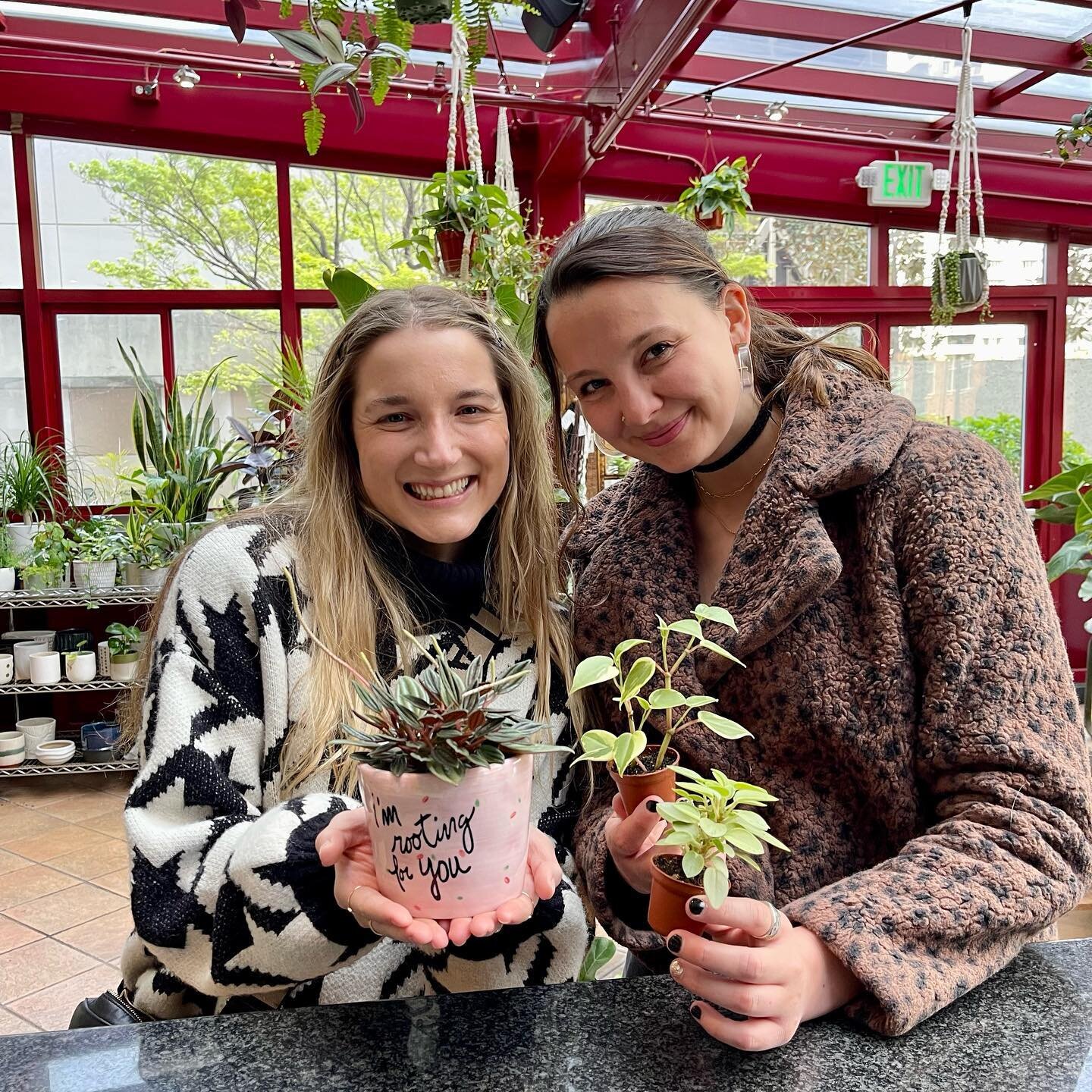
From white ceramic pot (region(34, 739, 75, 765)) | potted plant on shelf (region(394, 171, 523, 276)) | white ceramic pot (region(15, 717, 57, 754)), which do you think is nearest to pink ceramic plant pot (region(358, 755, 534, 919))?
potted plant on shelf (region(394, 171, 523, 276))

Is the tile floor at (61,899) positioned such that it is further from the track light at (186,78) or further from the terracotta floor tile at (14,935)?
the track light at (186,78)

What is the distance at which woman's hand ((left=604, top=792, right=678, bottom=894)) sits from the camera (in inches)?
36.6

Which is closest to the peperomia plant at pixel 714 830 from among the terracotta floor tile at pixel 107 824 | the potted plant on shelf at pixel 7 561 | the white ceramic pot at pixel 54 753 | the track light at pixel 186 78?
the terracotta floor tile at pixel 107 824

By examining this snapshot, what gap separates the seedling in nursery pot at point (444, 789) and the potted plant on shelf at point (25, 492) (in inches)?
187

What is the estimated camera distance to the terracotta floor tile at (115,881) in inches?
137

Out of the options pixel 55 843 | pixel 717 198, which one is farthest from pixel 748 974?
pixel 55 843

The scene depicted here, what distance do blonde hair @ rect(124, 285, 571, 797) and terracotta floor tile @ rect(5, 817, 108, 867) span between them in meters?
2.91

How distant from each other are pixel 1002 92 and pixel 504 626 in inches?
192

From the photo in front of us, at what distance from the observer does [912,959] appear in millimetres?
799

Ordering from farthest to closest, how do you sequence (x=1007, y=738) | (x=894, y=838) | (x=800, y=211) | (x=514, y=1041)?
(x=800, y=211) → (x=894, y=838) → (x=1007, y=738) → (x=514, y=1041)

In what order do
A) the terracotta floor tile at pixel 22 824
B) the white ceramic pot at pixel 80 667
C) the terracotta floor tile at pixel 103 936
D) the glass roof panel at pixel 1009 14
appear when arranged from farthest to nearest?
the white ceramic pot at pixel 80 667, the terracotta floor tile at pixel 22 824, the glass roof panel at pixel 1009 14, the terracotta floor tile at pixel 103 936

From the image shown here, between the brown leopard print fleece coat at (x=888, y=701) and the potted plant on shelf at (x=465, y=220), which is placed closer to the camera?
the brown leopard print fleece coat at (x=888, y=701)

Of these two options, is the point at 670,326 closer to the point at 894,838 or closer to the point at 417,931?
the point at 894,838

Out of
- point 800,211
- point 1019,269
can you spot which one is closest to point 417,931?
point 800,211
